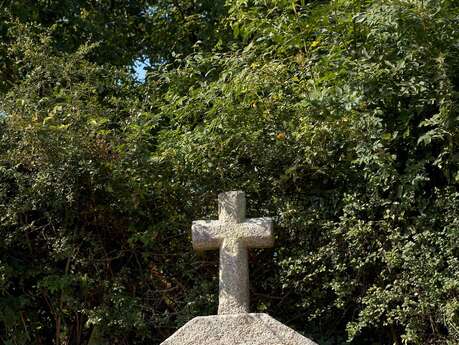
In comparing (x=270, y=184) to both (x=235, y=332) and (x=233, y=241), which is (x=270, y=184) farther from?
(x=235, y=332)

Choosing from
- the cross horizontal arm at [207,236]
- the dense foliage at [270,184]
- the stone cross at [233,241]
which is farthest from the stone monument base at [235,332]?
the dense foliage at [270,184]

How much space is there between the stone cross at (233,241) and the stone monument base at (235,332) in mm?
181

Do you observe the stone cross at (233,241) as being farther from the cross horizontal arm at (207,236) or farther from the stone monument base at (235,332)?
the stone monument base at (235,332)

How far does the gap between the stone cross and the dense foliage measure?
0.50 m

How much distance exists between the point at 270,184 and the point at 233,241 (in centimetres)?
81

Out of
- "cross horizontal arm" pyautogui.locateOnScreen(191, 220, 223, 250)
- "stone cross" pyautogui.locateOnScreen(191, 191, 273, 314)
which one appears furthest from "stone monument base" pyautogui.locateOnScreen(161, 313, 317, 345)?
"cross horizontal arm" pyautogui.locateOnScreen(191, 220, 223, 250)

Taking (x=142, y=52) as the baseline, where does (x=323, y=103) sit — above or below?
below

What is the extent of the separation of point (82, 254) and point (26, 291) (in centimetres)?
50

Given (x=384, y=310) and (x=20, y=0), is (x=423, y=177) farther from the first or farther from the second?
(x=20, y=0)

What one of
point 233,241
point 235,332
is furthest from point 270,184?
point 235,332

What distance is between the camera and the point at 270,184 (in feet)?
18.7

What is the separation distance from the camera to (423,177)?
509cm

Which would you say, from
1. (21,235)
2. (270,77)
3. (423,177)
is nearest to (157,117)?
(270,77)

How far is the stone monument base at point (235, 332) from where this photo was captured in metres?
4.61
